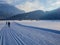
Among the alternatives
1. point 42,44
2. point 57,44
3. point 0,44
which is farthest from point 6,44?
point 57,44

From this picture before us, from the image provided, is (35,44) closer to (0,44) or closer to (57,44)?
(57,44)

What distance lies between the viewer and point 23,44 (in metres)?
12.0

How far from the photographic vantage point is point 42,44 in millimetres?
11852

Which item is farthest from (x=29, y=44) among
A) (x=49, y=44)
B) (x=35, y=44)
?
(x=49, y=44)

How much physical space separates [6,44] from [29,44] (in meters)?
1.50

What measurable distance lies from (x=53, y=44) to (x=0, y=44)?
328cm

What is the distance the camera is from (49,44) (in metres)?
11.8

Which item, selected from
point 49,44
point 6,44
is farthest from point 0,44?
point 49,44

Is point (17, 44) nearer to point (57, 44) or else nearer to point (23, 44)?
point (23, 44)

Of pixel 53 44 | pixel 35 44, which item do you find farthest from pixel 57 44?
pixel 35 44

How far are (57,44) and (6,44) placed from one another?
3.20 m

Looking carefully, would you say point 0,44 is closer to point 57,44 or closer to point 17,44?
point 17,44

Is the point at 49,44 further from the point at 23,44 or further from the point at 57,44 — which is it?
the point at 23,44

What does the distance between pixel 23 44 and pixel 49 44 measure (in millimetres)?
1607
